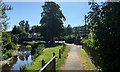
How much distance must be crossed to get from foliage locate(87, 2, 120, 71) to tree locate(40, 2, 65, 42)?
61114 millimetres

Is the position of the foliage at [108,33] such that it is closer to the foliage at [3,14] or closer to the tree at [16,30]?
the foliage at [3,14]

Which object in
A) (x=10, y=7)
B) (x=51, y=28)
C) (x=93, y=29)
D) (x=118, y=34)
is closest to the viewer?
(x=118, y=34)

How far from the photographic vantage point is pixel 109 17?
8.70 meters

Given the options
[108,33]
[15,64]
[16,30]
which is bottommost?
[15,64]

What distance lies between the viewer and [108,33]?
8.66 m

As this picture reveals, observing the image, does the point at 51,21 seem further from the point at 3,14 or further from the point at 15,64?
the point at 3,14

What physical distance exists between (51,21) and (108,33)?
6277 cm

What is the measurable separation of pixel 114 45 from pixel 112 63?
580 millimetres

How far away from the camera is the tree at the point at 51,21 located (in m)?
70.8

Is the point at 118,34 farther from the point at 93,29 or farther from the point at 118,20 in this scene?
the point at 93,29

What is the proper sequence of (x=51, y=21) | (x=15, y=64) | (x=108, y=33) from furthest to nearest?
(x=51, y=21) < (x=15, y=64) < (x=108, y=33)

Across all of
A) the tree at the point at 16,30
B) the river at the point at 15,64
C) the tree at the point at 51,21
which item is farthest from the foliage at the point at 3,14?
the tree at the point at 16,30

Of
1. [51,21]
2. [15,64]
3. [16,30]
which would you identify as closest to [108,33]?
[15,64]

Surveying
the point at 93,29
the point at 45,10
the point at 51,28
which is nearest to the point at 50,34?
the point at 51,28
